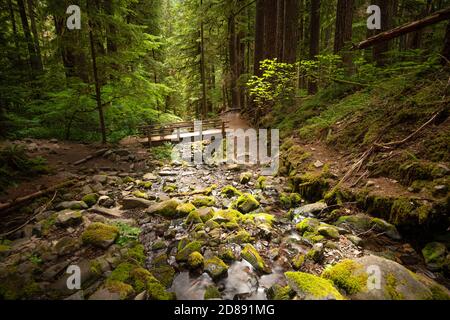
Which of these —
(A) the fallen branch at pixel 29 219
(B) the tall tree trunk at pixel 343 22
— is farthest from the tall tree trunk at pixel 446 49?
(A) the fallen branch at pixel 29 219

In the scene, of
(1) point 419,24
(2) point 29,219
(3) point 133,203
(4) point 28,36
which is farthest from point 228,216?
(4) point 28,36

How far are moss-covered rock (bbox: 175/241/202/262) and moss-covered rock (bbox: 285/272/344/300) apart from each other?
1523 millimetres

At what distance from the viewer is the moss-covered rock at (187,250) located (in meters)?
3.83

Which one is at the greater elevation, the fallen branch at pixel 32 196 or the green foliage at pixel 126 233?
the fallen branch at pixel 32 196

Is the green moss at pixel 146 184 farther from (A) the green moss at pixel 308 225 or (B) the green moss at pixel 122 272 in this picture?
(A) the green moss at pixel 308 225

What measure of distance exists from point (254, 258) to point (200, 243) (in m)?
0.98

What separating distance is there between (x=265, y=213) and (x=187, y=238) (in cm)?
186

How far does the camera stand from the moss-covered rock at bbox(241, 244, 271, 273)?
3.58m

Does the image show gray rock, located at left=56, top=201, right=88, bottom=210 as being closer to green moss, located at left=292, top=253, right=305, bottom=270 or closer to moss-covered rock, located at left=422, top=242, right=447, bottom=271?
green moss, located at left=292, top=253, right=305, bottom=270

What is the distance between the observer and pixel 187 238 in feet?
14.3

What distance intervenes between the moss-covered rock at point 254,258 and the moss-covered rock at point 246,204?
63.7 inches
